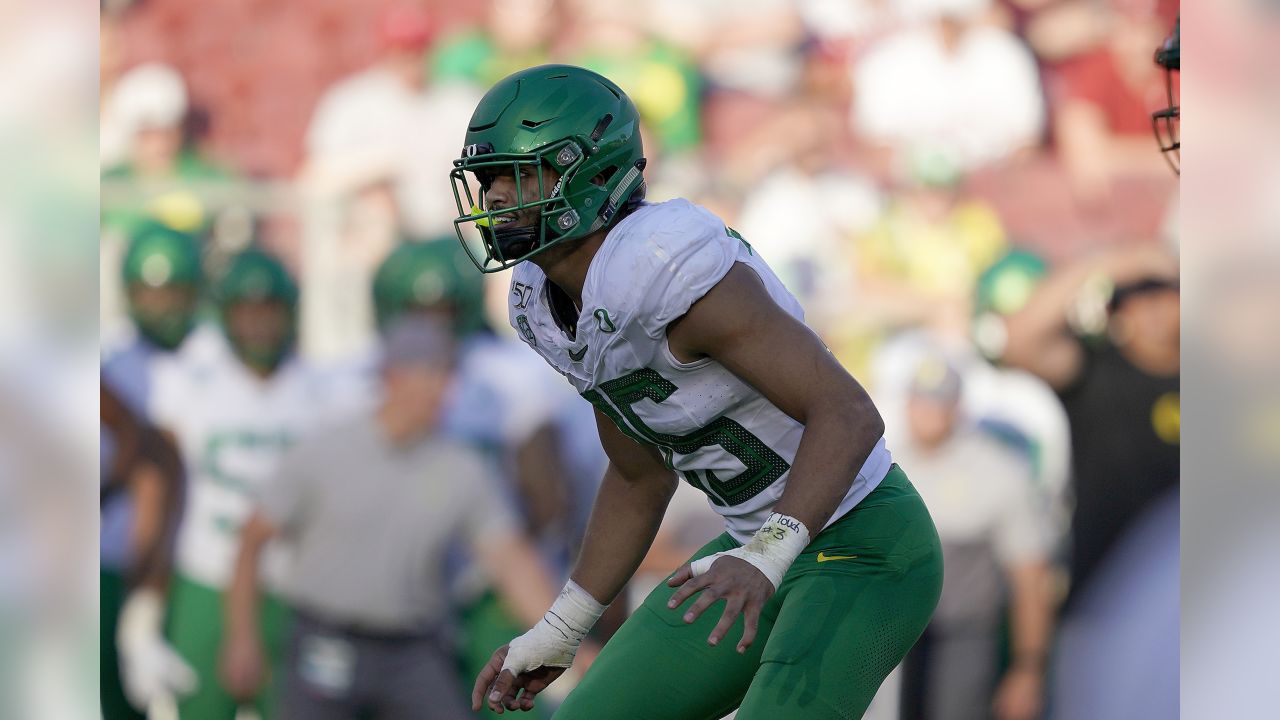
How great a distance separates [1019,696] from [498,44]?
2402 mm

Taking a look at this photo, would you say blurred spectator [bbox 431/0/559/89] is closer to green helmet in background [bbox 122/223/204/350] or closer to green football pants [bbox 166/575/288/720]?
green helmet in background [bbox 122/223/204/350]

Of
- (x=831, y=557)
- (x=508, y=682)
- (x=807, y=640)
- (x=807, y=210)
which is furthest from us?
(x=807, y=210)

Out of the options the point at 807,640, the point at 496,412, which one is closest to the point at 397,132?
the point at 496,412

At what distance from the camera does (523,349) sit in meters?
4.11

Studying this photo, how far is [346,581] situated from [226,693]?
483mm

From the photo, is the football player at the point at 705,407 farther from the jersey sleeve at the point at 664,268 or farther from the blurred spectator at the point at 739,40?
the blurred spectator at the point at 739,40

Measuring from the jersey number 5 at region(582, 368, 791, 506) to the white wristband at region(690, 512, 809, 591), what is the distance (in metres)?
0.24

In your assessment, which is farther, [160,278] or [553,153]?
[160,278]

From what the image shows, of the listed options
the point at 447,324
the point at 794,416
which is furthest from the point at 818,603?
the point at 447,324

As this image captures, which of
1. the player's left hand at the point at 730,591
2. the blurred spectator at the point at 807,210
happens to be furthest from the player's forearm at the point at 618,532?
the blurred spectator at the point at 807,210

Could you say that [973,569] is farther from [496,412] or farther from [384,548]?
[384,548]

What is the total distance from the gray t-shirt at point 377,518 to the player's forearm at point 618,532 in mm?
1736

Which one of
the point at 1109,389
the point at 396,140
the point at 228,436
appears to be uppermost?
the point at 396,140
